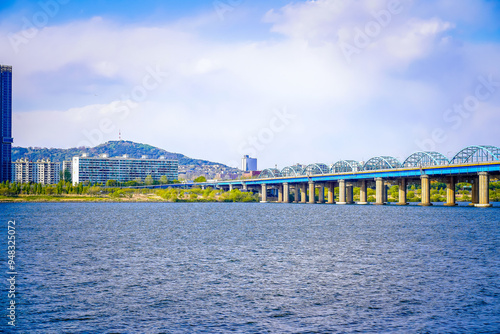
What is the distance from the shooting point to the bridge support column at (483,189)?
121000 millimetres

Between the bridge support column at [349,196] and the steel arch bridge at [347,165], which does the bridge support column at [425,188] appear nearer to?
the steel arch bridge at [347,165]

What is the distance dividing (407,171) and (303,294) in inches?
4944

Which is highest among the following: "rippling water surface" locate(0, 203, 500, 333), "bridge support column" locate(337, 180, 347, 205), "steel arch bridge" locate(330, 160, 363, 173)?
"steel arch bridge" locate(330, 160, 363, 173)

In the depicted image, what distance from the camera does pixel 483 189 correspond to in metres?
125

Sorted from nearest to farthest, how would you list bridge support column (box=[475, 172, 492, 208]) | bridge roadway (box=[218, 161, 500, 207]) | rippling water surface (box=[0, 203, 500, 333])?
rippling water surface (box=[0, 203, 500, 333]) → bridge support column (box=[475, 172, 492, 208]) → bridge roadway (box=[218, 161, 500, 207])

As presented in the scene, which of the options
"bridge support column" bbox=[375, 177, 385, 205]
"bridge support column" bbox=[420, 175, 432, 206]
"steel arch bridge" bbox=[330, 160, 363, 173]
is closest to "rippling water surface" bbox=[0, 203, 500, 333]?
"bridge support column" bbox=[420, 175, 432, 206]

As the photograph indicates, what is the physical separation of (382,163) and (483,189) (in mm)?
48099

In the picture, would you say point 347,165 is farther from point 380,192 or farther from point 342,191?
point 380,192

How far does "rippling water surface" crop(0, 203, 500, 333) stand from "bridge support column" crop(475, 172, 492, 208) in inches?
2732

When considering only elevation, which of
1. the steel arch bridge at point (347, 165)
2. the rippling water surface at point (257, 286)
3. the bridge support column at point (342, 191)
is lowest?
the rippling water surface at point (257, 286)

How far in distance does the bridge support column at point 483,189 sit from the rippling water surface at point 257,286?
A: 6940 centimetres

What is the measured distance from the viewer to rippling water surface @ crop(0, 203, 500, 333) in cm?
2491

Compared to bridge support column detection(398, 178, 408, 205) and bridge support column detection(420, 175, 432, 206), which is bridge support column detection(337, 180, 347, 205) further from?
bridge support column detection(420, 175, 432, 206)

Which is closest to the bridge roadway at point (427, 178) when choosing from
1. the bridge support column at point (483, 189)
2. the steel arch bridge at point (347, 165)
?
the bridge support column at point (483, 189)
